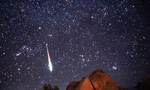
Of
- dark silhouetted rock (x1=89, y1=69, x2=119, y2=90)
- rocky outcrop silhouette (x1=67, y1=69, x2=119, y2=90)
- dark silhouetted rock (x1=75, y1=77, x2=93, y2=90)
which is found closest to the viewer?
dark silhouetted rock (x1=75, y1=77, x2=93, y2=90)

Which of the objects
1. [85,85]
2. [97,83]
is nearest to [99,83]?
[97,83]

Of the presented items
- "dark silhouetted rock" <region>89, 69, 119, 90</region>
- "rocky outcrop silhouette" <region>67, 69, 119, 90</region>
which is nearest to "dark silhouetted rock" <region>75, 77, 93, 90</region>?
"rocky outcrop silhouette" <region>67, 69, 119, 90</region>

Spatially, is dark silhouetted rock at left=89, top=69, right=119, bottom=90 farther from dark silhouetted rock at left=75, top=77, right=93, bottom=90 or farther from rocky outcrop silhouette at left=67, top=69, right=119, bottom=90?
dark silhouetted rock at left=75, top=77, right=93, bottom=90

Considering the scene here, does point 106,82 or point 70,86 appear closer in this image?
point 106,82

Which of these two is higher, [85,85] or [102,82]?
[85,85]

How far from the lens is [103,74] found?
19.9m

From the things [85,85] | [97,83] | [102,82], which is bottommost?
[97,83]

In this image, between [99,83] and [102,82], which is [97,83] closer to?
[99,83]

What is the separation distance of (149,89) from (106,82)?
19.3ft

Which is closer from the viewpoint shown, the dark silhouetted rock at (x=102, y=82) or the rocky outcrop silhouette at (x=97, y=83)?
the rocky outcrop silhouette at (x=97, y=83)

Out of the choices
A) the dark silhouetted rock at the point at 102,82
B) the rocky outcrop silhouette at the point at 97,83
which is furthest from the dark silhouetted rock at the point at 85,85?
the dark silhouetted rock at the point at 102,82

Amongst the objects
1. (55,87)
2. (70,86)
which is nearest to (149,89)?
(70,86)

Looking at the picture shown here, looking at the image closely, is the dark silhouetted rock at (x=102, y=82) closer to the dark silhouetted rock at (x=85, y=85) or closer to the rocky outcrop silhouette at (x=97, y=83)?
the rocky outcrop silhouette at (x=97, y=83)

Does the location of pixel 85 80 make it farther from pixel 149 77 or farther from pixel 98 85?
pixel 149 77
